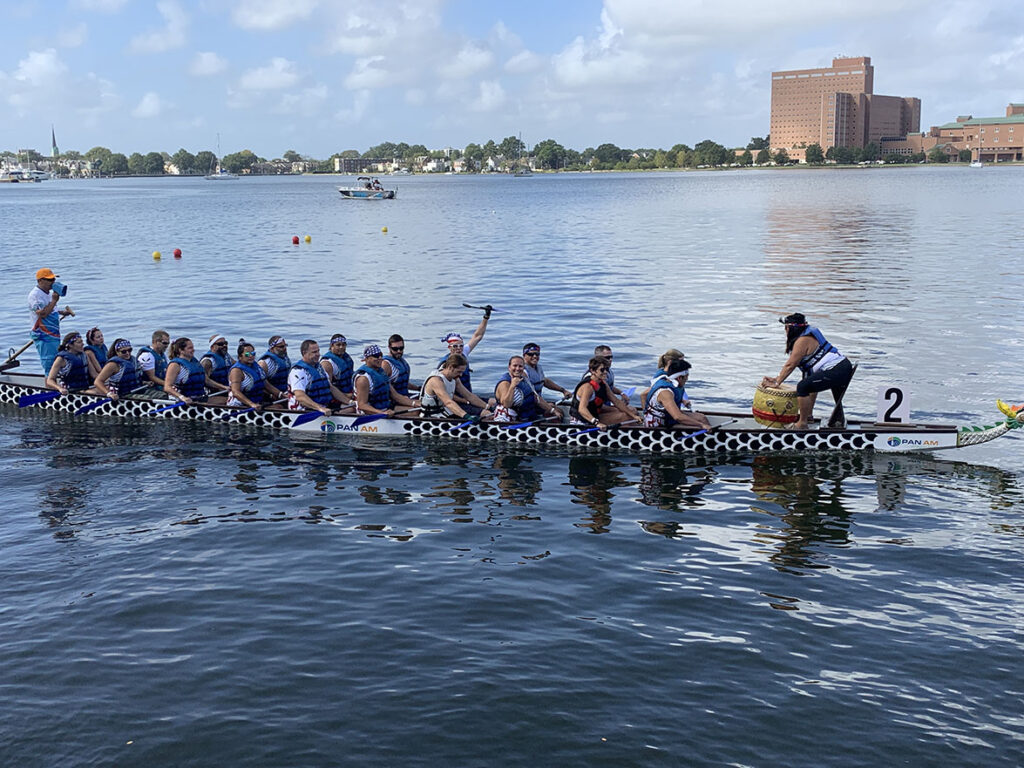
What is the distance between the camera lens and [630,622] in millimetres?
11617

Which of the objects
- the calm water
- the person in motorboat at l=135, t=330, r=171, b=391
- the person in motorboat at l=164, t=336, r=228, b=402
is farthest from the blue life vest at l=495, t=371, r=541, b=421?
the person in motorboat at l=135, t=330, r=171, b=391

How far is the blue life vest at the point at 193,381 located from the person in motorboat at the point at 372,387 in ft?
13.6

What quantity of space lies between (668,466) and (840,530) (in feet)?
13.3

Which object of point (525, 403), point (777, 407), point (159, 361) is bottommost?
point (525, 403)

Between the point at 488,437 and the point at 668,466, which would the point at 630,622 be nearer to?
the point at 668,466

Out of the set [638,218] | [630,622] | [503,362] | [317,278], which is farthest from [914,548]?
[638,218]

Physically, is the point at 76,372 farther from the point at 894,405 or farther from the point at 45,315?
the point at 894,405

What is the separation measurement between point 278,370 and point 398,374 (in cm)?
316

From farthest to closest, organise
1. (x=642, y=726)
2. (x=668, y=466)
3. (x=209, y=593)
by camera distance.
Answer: (x=668, y=466) < (x=209, y=593) < (x=642, y=726)

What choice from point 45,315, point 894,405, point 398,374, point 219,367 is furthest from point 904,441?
point 45,315

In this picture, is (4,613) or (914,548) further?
(914,548)

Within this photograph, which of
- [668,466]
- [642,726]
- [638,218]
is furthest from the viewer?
[638,218]

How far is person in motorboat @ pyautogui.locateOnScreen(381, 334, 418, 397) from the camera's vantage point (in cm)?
1991

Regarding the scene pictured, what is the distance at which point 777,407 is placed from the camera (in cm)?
1786
